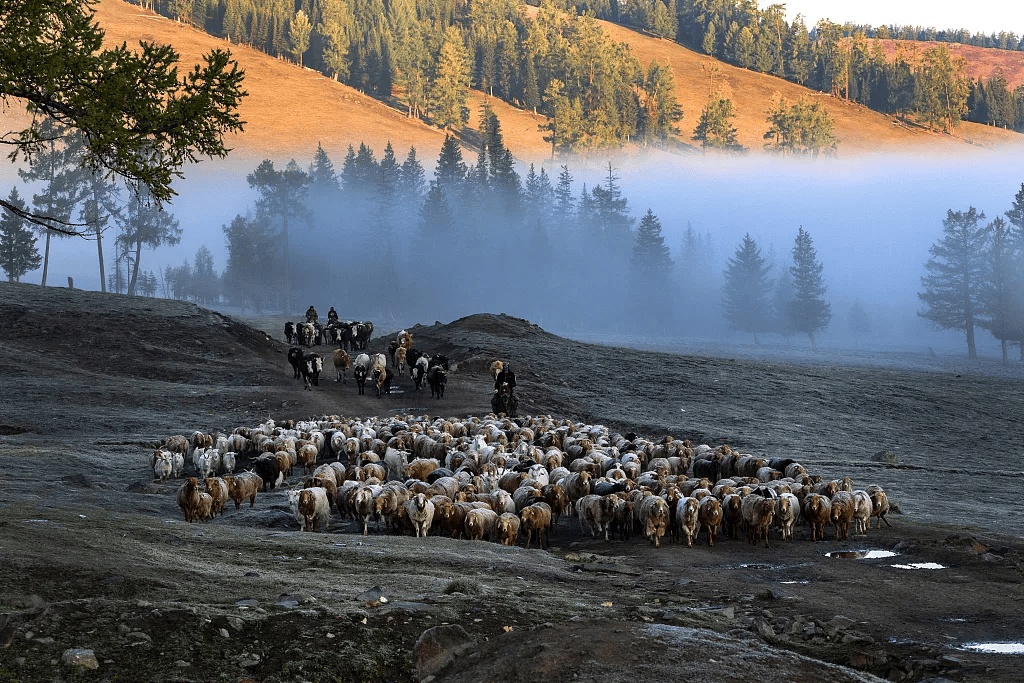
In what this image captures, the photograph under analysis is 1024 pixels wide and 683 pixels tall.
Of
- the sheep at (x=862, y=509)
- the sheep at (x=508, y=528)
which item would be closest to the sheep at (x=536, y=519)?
the sheep at (x=508, y=528)

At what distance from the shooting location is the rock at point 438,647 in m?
8.41

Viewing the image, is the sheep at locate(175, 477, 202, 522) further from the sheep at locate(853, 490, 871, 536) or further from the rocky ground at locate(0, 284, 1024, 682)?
the sheep at locate(853, 490, 871, 536)

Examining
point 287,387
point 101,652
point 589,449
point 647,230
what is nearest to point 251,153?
point 647,230

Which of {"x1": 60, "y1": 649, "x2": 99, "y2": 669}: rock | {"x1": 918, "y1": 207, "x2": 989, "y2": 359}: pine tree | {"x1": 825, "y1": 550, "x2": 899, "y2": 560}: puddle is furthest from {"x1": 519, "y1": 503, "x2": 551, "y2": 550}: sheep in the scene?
{"x1": 918, "y1": 207, "x2": 989, "y2": 359}: pine tree

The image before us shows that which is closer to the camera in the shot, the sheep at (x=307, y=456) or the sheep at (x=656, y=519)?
the sheep at (x=656, y=519)

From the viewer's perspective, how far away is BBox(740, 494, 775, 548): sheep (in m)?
15.8

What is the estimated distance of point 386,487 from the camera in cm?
1684

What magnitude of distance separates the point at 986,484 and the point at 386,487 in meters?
18.1

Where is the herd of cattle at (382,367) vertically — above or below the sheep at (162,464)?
above

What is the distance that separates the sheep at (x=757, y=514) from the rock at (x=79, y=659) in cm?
1158

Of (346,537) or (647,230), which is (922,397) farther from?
(647,230)

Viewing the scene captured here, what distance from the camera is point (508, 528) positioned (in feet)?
51.3

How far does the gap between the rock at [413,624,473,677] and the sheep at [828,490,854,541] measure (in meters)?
9.66

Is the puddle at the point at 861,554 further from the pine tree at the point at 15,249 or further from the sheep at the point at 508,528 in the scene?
the pine tree at the point at 15,249
